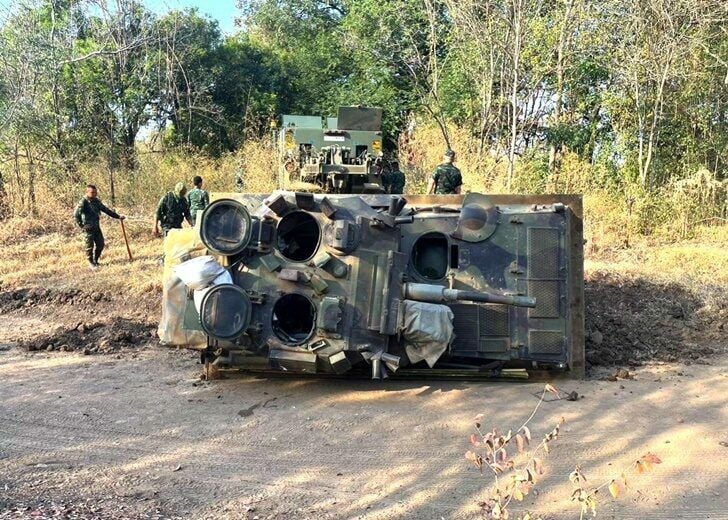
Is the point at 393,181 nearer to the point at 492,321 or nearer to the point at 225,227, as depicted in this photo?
the point at 492,321

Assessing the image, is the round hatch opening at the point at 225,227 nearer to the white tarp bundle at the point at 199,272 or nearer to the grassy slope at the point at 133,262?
the white tarp bundle at the point at 199,272

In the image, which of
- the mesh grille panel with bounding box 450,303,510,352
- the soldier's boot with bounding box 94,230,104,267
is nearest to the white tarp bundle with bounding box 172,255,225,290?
the mesh grille panel with bounding box 450,303,510,352

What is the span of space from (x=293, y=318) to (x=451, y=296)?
136 cm

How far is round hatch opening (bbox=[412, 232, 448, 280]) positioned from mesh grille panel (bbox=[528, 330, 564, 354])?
36.5 inches

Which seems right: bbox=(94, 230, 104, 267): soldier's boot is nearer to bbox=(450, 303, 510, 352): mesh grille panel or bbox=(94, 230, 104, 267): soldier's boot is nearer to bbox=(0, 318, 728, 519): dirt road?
bbox=(0, 318, 728, 519): dirt road

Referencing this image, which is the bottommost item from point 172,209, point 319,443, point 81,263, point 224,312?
point 319,443

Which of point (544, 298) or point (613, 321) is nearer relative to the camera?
point (544, 298)

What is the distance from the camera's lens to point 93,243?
1192 cm

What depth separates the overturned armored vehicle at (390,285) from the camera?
18.0 feet

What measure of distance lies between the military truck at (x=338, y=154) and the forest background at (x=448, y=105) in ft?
11.6

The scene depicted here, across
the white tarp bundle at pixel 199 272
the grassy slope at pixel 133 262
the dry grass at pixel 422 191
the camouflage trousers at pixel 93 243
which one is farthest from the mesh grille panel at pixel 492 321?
the camouflage trousers at pixel 93 243

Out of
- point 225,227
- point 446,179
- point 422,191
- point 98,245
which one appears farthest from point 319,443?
point 422,191

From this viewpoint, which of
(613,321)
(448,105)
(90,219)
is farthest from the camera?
(448,105)

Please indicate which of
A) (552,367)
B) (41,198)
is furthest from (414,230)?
(41,198)
